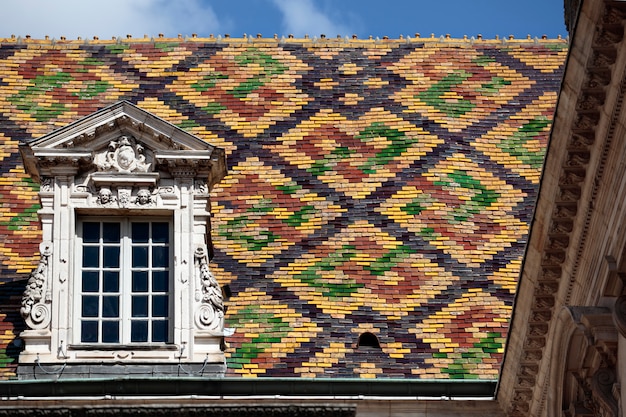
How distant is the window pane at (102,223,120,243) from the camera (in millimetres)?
23453

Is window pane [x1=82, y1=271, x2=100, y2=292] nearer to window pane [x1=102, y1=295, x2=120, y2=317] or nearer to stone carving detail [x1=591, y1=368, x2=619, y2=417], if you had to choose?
window pane [x1=102, y1=295, x2=120, y2=317]

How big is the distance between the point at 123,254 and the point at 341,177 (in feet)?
13.2

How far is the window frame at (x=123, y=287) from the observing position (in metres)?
22.6

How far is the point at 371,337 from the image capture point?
2316cm

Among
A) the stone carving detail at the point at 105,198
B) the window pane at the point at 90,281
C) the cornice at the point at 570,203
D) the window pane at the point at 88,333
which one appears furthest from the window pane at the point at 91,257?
the cornice at the point at 570,203

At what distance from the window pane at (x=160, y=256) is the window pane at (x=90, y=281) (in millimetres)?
706

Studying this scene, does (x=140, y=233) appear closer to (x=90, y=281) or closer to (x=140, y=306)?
(x=90, y=281)

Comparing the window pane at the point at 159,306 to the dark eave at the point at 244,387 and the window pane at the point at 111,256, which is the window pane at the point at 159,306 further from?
the dark eave at the point at 244,387

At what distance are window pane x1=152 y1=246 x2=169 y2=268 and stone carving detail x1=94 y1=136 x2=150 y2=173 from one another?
0.97 m

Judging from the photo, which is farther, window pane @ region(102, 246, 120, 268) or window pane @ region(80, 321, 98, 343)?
window pane @ region(102, 246, 120, 268)

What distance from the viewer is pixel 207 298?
22.8m

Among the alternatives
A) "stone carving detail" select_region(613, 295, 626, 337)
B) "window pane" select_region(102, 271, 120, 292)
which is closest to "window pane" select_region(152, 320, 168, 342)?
"window pane" select_region(102, 271, 120, 292)

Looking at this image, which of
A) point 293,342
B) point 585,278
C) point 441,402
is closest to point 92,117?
point 293,342

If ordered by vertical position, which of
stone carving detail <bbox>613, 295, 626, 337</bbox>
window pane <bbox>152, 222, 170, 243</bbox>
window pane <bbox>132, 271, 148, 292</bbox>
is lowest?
stone carving detail <bbox>613, 295, 626, 337</bbox>
